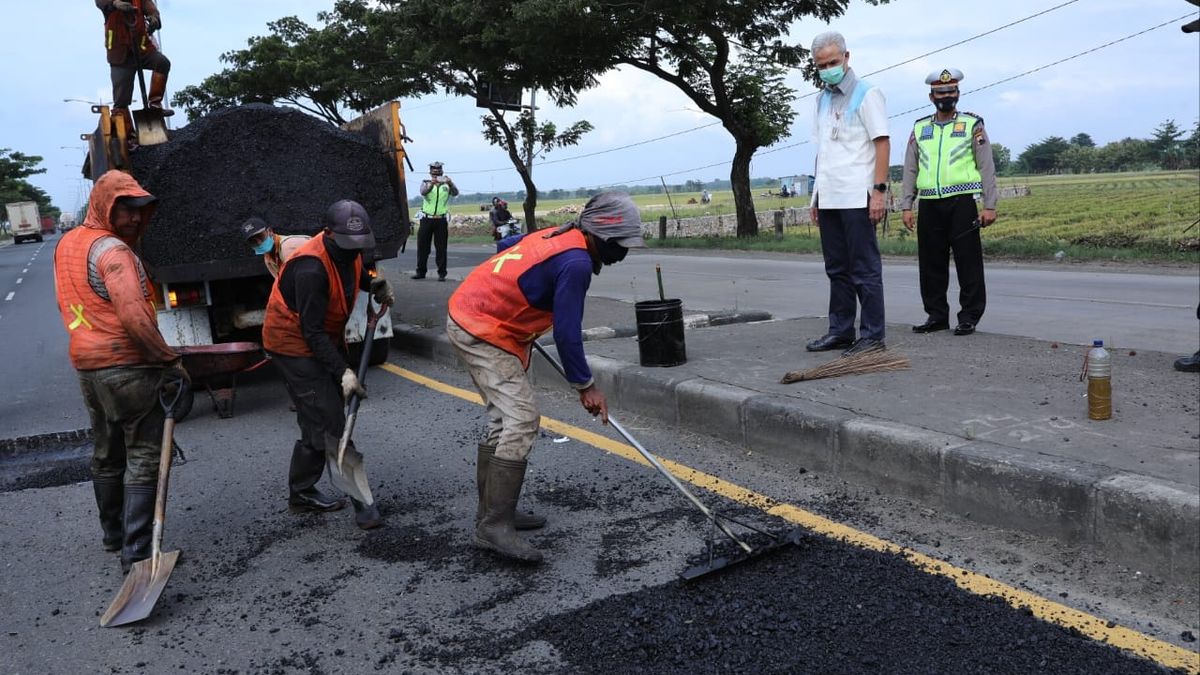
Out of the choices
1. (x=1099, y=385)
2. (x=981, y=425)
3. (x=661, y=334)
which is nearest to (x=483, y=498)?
(x=981, y=425)

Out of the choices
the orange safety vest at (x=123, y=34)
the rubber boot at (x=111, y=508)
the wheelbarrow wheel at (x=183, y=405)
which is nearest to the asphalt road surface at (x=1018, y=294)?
the wheelbarrow wheel at (x=183, y=405)

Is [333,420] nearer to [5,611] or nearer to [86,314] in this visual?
[86,314]

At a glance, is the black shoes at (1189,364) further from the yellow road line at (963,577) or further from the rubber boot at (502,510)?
the rubber boot at (502,510)

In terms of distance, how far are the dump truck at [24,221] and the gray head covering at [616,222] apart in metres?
77.4

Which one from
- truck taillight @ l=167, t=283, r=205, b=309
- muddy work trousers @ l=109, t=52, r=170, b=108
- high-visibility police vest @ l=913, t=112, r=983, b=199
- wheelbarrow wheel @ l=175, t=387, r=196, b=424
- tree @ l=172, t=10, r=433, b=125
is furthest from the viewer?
tree @ l=172, t=10, r=433, b=125

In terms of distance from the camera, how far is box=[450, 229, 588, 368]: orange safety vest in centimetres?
379

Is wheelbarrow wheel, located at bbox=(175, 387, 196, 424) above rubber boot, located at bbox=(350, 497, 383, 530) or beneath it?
above

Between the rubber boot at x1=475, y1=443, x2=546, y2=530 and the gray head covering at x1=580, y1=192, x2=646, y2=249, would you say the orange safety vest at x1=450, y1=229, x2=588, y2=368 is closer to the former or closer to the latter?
the gray head covering at x1=580, y1=192, x2=646, y2=249

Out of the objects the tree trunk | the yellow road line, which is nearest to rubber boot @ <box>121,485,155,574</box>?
Answer: the yellow road line

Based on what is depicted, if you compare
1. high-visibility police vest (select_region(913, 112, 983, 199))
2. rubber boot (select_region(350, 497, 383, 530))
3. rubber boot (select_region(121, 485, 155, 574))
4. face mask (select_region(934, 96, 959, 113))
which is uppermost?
face mask (select_region(934, 96, 959, 113))

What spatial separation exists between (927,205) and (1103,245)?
12.7 m

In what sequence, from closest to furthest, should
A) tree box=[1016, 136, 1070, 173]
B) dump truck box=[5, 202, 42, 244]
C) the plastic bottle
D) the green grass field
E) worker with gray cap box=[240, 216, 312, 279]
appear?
1. the plastic bottle
2. worker with gray cap box=[240, 216, 312, 279]
3. the green grass field
4. dump truck box=[5, 202, 42, 244]
5. tree box=[1016, 136, 1070, 173]

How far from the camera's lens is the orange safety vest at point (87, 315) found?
3.90 metres

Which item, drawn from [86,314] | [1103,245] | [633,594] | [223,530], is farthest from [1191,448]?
[1103,245]
